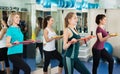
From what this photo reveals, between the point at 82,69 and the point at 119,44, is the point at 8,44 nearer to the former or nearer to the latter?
the point at 82,69

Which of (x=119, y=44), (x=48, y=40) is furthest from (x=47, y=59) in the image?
(x=119, y=44)

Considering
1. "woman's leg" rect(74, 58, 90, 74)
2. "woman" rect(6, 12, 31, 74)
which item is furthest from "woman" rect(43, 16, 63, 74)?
"woman's leg" rect(74, 58, 90, 74)

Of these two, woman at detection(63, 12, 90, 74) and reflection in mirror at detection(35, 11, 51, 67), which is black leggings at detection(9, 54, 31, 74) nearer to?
woman at detection(63, 12, 90, 74)

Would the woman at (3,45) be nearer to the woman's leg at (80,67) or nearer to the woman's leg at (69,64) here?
the woman's leg at (69,64)

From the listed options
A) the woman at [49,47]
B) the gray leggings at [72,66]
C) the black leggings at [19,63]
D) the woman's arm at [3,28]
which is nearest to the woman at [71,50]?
the gray leggings at [72,66]

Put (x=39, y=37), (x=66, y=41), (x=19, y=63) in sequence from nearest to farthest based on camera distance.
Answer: (x=66, y=41) → (x=19, y=63) → (x=39, y=37)

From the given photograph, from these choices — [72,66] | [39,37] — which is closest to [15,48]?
[72,66]

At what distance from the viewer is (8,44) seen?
389 centimetres

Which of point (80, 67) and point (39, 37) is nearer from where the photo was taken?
point (80, 67)

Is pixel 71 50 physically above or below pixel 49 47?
above

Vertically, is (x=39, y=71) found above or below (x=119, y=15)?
below

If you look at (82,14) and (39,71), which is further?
(82,14)

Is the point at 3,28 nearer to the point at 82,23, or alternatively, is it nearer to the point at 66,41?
the point at 66,41

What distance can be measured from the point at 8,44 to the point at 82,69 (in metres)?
1.25
